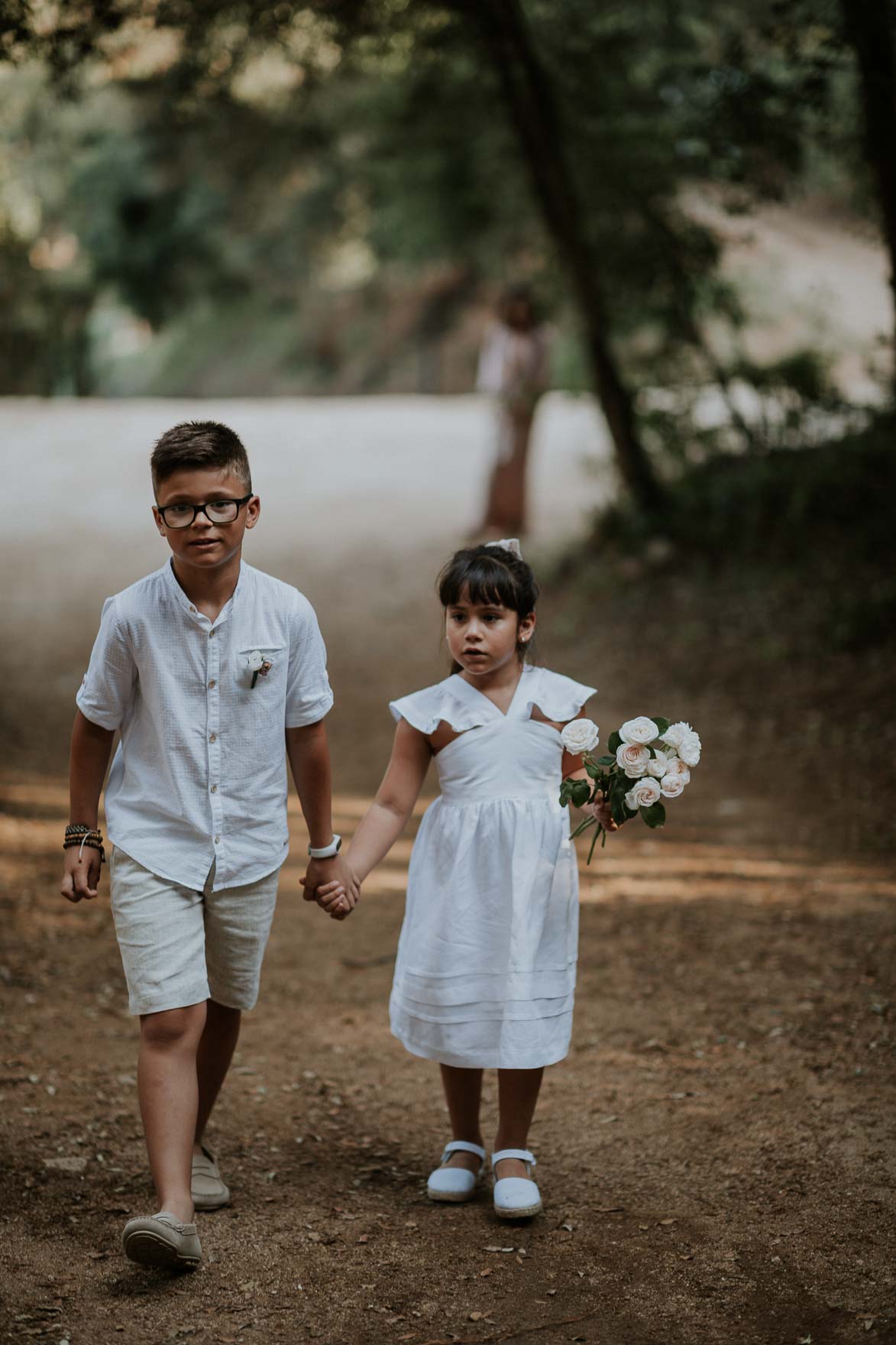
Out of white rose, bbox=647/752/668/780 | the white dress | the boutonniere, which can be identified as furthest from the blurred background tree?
white rose, bbox=647/752/668/780

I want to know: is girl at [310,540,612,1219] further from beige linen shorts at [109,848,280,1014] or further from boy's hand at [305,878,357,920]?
beige linen shorts at [109,848,280,1014]

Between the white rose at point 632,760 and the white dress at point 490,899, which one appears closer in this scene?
the white rose at point 632,760

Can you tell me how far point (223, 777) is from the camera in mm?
3078

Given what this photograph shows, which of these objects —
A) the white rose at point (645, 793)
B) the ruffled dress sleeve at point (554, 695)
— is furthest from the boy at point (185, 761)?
the white rose at point (645, 793)

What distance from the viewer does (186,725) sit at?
3043 millimetres

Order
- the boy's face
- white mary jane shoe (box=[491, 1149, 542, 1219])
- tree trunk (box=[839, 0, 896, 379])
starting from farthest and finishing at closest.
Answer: tree trunk (box=[839, 0, 896, 379]), white mary jane shoe (box=[491, 1149, 542, 1219]), the boy's face

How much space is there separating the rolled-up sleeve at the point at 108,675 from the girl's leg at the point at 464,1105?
1.28 metres

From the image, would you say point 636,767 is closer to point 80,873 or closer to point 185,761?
point 185,761

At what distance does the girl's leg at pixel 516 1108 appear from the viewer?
10.9ft

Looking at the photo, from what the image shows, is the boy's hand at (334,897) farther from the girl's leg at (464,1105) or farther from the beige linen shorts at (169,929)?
the girl's leg at (464,1105)

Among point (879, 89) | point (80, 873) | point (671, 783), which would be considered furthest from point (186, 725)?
point (879, 89)

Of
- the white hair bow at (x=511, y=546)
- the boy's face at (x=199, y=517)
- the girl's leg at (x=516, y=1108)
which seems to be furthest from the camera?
the white hair bow at (x=511, y=546)

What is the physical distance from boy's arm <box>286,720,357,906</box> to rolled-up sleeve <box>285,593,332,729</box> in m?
0.03

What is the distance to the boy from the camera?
2.99m
